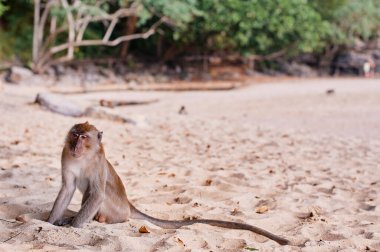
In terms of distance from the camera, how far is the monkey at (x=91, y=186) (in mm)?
3506

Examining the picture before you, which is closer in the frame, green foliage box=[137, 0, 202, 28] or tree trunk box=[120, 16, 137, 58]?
green foliage box=[137, 0, 202, 28]

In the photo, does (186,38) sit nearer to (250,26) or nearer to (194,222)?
(250,26)

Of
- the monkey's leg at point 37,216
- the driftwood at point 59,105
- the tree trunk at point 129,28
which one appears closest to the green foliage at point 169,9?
the tree trunk at point 129,28

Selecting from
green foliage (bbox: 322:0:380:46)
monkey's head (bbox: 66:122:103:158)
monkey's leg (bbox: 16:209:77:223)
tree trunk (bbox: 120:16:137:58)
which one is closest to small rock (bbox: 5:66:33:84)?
tree trunk (bbox: 120:16:137:58)

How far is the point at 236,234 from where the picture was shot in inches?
147

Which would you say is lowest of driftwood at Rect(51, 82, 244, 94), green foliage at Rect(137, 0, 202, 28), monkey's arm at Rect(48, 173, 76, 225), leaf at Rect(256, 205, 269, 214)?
driftwood at Rect(51, 82, 244, 94)

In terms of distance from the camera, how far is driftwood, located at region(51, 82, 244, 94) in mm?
22062

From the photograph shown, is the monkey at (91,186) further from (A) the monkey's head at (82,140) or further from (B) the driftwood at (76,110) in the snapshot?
(B) the driftwood at (76,110)

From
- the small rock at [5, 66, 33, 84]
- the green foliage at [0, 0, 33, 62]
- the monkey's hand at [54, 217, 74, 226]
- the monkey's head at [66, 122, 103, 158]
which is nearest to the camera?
the monkey's head at [66, 122, 103, 158]

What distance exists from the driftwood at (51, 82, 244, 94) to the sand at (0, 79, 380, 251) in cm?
993

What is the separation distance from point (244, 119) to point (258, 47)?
16.6 meters

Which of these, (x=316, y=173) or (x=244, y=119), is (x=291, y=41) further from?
(x=316, y=173)

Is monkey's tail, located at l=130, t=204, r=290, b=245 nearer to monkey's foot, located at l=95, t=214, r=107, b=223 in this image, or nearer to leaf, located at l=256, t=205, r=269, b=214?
monkey's foot, located at l=95, t=214, r=107, b=223

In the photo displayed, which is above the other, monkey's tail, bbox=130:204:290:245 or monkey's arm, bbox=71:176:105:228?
monkey's arm, bbox=71:176:105:228
